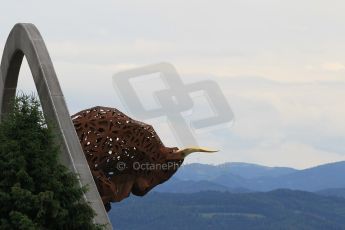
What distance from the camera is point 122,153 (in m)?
18.6

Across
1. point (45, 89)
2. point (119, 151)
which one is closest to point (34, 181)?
point (119, 151)

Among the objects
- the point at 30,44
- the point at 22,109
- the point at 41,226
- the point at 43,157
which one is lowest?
the point at 41,226

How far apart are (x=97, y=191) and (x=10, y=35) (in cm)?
625

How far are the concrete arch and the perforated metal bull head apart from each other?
0.65 metres

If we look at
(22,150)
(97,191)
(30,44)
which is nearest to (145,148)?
(97,191)

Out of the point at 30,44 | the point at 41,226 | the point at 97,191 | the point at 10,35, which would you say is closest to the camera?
the point at 41,226

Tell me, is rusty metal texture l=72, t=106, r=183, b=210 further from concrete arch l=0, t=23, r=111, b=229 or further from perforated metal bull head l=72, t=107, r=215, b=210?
concrete arch l=0, t=23, r=111, b=229

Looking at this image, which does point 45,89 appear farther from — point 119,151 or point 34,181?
point 34,181

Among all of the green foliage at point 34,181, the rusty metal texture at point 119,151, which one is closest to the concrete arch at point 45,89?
the rusty metal texture at point 119,151

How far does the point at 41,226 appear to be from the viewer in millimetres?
13859

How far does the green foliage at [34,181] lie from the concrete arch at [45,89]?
6.05 ft

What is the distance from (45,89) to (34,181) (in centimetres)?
479

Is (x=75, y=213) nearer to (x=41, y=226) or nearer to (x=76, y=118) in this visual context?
(x=41, y=226)

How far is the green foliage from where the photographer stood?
13.8 meters
